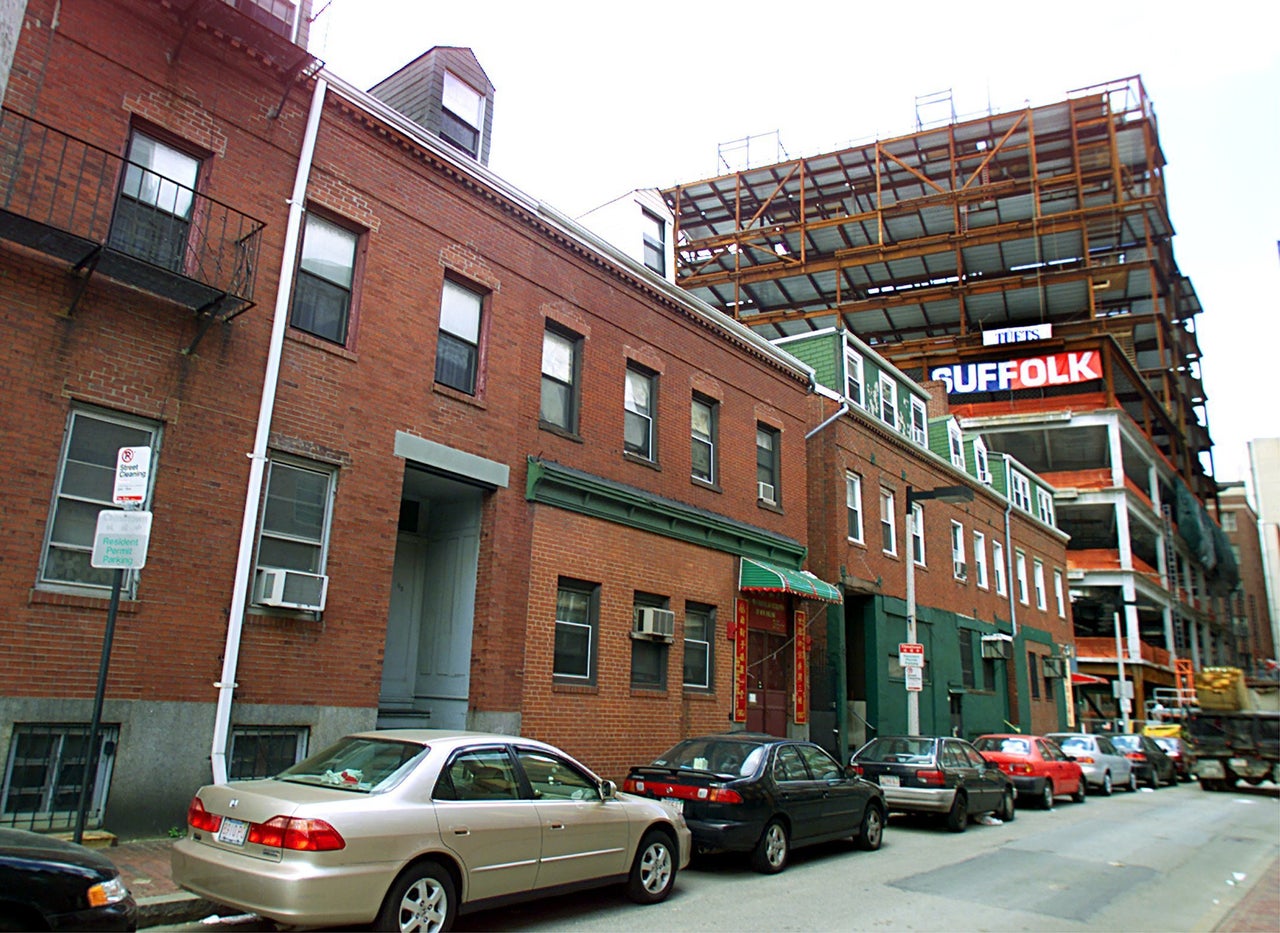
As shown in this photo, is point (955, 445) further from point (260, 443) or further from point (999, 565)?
point (260, 443)

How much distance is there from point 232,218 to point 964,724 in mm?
24584

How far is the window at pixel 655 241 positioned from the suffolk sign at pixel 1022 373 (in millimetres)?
34403

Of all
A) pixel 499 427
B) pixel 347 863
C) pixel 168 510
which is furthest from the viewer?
pixel 499 427

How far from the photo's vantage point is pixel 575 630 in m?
14.2

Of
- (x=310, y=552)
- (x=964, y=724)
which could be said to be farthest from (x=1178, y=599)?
(x=310, y=552)

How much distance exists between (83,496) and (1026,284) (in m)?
51.5

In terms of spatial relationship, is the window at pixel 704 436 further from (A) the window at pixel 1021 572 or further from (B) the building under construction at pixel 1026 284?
(B) the building under construction at pixel 1026 284

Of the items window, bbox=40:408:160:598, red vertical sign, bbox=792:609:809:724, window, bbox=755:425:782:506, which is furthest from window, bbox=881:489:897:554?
window, bbox=40:408:160:598

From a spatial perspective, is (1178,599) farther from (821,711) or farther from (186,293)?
(186,293)

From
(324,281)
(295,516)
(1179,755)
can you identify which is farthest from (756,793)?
(1179,755)

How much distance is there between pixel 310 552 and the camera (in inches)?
429

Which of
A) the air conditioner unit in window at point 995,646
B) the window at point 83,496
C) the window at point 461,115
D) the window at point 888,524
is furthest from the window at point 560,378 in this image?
the air conditioner unit in window at point 995,646

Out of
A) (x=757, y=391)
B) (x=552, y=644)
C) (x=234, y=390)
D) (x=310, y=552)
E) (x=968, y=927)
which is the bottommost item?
(x=968, y=927)

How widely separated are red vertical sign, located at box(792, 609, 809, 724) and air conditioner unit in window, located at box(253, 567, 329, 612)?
11332 mm
